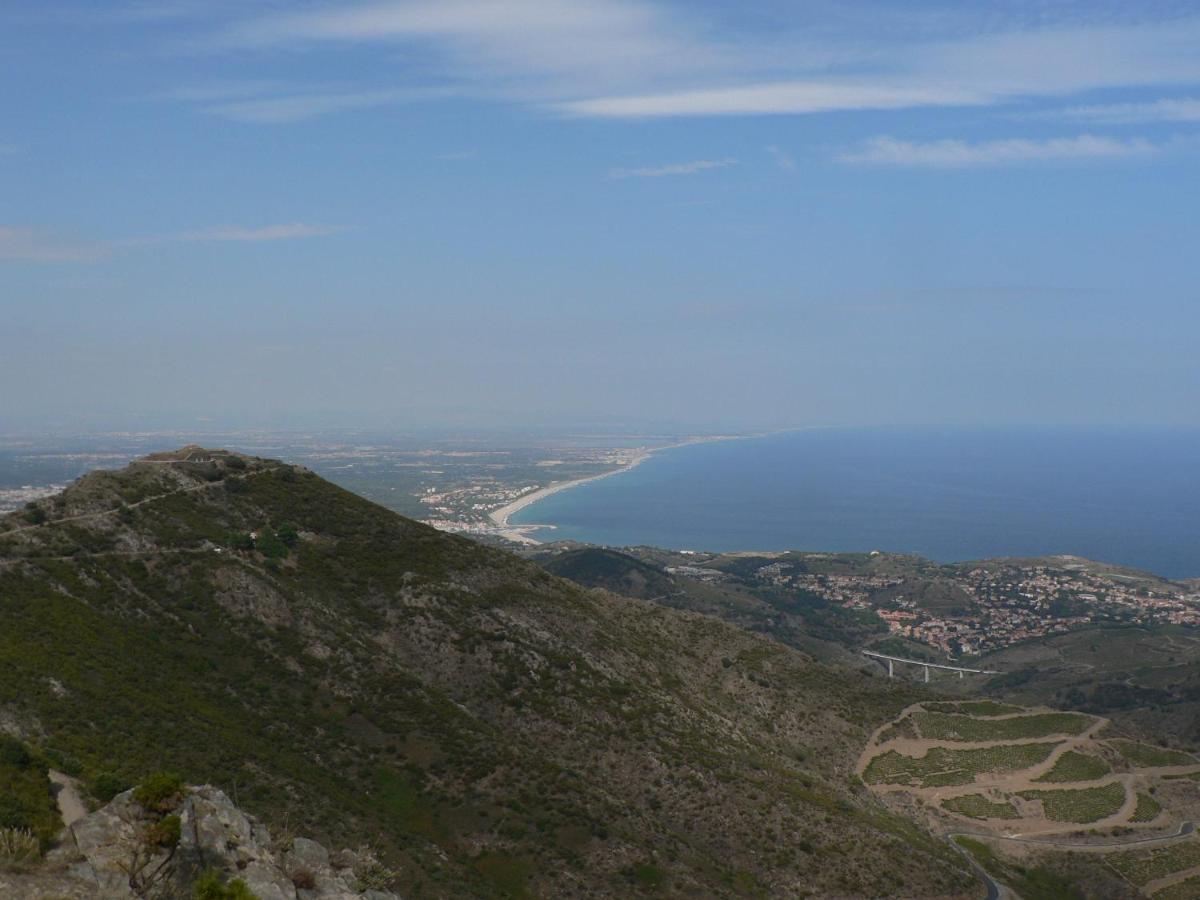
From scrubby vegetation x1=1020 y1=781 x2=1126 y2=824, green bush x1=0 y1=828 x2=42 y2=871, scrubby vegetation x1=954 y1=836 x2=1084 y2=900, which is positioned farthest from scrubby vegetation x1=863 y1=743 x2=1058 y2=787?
green bush x1=0 y1=828 x2=42 y2=871

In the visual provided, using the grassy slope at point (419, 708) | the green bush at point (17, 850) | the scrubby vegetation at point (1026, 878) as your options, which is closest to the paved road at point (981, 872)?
the scrubby vegetation at point (1026, 878)

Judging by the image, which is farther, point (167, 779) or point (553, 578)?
point (553, 578)

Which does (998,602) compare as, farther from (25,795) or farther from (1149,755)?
(25,795)

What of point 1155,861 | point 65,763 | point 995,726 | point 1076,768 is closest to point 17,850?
point 65,763

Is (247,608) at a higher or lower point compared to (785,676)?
higher

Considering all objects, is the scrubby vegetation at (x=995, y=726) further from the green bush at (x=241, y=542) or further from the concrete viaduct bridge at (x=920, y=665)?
the green bush at (x=241, y=542)

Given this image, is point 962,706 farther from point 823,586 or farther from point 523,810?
point 823,586

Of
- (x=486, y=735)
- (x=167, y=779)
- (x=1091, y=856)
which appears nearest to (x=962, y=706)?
(x=1091, y=856)
